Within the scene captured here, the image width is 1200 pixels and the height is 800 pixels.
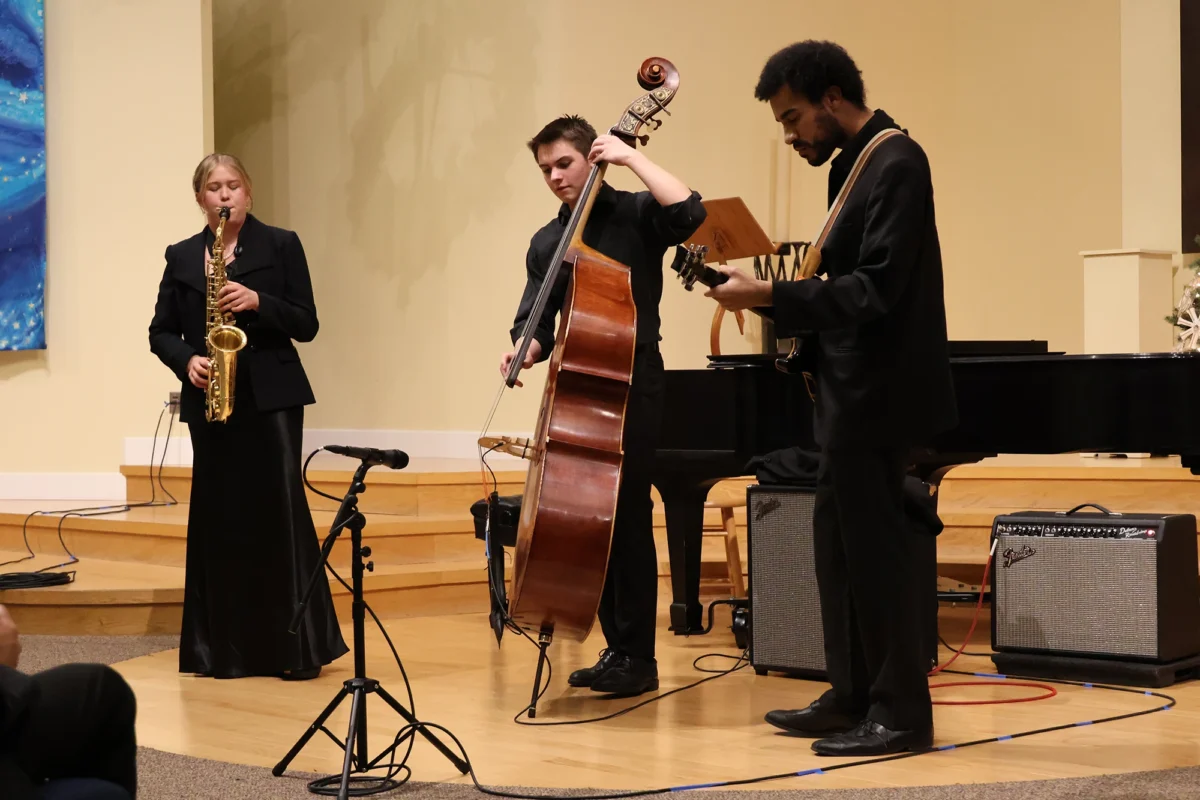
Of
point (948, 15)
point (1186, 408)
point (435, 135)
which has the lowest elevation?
point (1186, 408)

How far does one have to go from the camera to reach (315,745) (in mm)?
3439

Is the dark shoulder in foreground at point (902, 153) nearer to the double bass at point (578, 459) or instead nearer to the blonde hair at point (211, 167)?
the double bass at point (578, 459)

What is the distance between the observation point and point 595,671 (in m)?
3.96

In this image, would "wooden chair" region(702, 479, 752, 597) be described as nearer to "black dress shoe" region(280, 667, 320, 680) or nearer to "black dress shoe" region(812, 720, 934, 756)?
"black dress shoe" region(280, 667, 320, 680)

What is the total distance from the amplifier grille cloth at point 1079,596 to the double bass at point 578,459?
163cm

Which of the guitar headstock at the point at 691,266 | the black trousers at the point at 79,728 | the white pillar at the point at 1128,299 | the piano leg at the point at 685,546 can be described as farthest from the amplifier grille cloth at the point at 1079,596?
the white pillar at the point at 1128,299

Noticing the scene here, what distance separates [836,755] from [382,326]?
5.75m

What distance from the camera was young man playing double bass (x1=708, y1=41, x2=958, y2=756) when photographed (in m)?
2.98

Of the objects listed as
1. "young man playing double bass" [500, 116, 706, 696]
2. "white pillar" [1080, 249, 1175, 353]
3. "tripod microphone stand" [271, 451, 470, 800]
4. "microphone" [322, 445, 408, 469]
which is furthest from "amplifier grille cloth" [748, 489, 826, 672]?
"white pillar" [1080, 249, 1175, 353]

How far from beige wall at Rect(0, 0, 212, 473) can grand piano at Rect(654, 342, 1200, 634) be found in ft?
11.7

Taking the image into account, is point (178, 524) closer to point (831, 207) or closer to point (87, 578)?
point (87, 578)

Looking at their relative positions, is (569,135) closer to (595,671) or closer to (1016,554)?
(595,671)

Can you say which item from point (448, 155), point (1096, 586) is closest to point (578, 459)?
point (1096, 586)

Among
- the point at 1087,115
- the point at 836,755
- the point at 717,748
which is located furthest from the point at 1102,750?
the point at 1087,115
